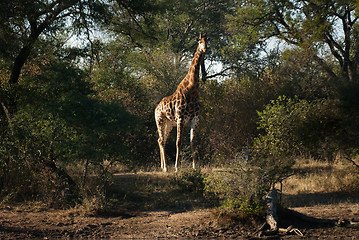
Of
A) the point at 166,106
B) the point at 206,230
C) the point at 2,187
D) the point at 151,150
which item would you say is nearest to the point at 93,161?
the point at 2,187

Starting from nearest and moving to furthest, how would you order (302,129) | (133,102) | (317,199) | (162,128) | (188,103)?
(302,129)
(317,199)
(188,103)
(162,128)
(133,102)

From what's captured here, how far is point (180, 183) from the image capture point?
1093 cm

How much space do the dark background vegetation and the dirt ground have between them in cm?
72

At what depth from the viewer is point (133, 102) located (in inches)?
671

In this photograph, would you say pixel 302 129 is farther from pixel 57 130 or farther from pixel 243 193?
pixel 57 130

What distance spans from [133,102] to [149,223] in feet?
30.5

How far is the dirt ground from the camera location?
738 centimetres

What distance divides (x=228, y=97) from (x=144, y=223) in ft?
30.7

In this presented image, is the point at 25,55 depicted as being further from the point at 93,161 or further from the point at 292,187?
the point at 292,187

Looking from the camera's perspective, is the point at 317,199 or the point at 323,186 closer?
the point at 317,199

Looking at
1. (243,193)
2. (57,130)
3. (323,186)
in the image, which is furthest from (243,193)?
(57,130)

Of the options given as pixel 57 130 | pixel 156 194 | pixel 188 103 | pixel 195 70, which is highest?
pixel 195 70

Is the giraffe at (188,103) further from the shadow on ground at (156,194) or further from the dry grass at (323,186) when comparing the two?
the dry grass at (323,186)

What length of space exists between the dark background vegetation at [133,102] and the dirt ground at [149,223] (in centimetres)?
72
